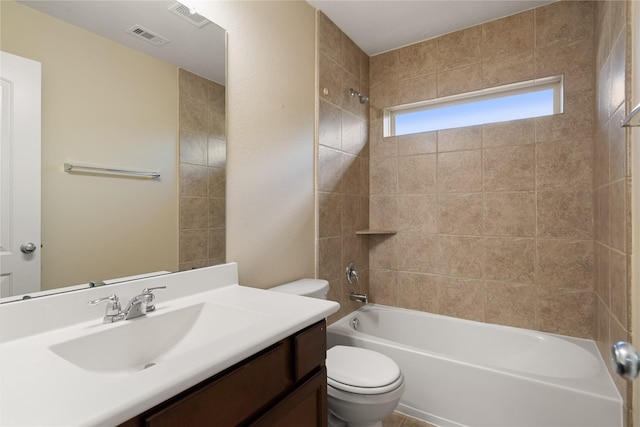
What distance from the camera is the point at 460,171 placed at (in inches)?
91.0

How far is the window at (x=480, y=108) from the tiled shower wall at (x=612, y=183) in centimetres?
30

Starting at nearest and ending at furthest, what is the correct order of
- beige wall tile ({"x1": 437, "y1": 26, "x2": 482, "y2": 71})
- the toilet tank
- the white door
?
1. the white door
2. the toilet tank
3. beige wall tile ({"x1": 437, "y1": 26, "x2": 482, "y2": 71})

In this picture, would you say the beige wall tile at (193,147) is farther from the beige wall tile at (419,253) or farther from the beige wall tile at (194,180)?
the beige wall tile at (419,253)

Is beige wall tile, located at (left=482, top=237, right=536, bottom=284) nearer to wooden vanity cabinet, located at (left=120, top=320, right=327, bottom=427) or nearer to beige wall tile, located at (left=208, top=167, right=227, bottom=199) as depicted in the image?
wooden vanity cabinet, located at (left=120, top=320, right=327, bottom=427)

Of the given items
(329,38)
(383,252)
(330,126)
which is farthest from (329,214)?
(329,38)

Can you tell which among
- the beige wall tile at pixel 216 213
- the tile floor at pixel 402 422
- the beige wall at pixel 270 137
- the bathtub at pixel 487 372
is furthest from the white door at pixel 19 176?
the tile floor at pixel 402 422

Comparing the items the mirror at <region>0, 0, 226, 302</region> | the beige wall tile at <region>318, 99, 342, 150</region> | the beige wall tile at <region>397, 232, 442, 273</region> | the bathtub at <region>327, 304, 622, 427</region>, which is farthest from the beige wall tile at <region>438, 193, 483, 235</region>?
the mirror at <region>0, 0, 226, 302</region>

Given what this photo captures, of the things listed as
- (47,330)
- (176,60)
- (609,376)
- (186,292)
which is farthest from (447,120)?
(47,330)

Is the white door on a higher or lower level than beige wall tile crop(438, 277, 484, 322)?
higher

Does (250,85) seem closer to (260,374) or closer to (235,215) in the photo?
(235,215)

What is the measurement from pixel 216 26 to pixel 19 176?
3.22ft

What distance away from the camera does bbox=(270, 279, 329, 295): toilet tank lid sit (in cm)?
162

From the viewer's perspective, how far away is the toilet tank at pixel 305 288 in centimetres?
162

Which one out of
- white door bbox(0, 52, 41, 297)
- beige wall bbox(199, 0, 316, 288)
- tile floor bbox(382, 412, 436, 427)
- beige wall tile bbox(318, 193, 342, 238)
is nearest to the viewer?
white door bbox(0, 52, 41, 297)
